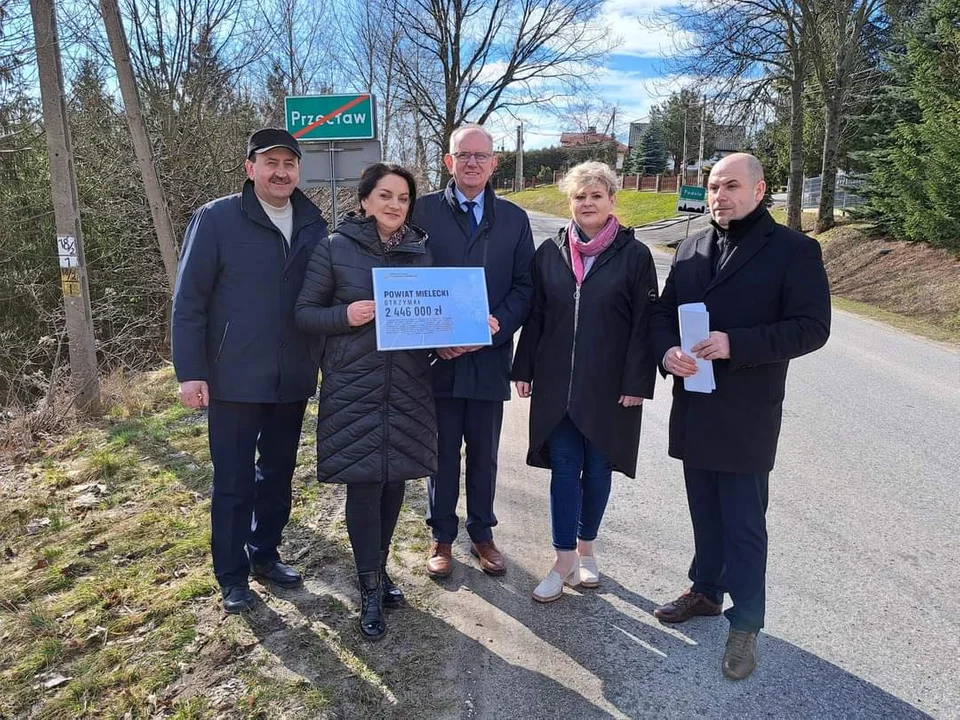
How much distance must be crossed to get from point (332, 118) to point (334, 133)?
0.18 metres

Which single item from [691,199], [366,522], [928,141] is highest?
[928,141]

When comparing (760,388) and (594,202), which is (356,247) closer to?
(594,202)

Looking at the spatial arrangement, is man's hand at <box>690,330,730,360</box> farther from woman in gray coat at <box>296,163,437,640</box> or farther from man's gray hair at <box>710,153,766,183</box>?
woman in gray coat at <box>296,163,437,640</box>

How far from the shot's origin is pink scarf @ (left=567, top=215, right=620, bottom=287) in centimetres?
315

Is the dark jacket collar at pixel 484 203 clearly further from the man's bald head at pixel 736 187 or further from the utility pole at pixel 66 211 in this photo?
the utility pole at pixel 66 211

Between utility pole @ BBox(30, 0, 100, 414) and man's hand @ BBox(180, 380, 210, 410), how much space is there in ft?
15.0

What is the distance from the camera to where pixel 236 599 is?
10.3ft

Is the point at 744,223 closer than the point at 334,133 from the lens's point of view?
Yes

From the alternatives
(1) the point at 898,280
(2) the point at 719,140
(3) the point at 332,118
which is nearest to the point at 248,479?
(3) the point at 332,118

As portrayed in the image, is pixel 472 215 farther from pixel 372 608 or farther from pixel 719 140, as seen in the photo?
pixel 719 140

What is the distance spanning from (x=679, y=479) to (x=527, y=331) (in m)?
2.33

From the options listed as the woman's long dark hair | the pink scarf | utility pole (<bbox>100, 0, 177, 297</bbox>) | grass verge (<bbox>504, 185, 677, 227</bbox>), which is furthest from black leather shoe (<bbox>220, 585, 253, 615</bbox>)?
grass verge (<bbox>504, 185, 677, 227</bbox>)

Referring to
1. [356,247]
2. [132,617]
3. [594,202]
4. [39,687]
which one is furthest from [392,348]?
[39,687]

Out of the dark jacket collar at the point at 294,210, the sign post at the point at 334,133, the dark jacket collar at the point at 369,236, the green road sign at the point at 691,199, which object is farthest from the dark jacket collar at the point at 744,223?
the green road sign at the point at 691,199
